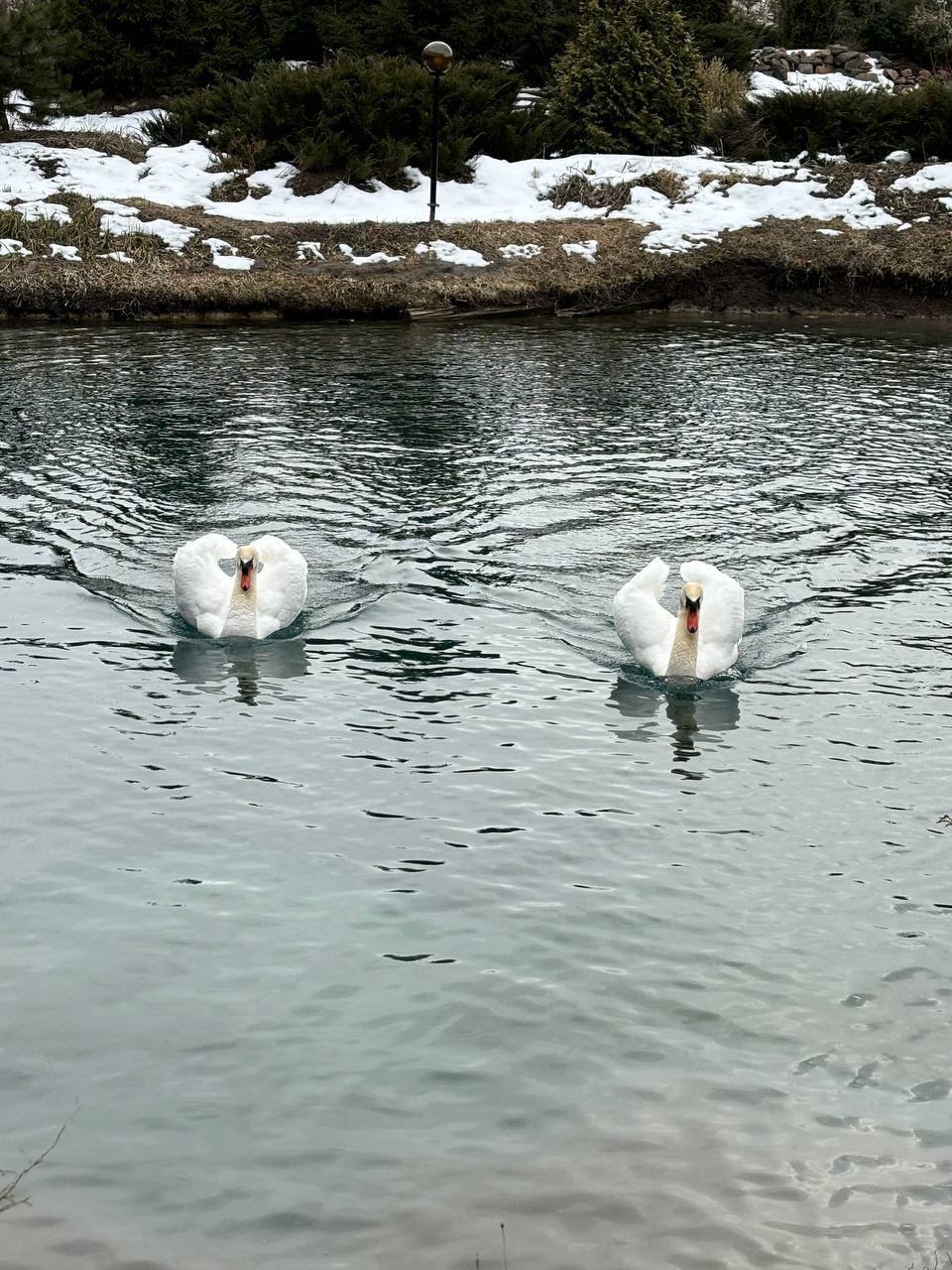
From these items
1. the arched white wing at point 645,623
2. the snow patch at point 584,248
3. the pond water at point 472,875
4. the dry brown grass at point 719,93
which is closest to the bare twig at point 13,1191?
the pond water at point 472,875

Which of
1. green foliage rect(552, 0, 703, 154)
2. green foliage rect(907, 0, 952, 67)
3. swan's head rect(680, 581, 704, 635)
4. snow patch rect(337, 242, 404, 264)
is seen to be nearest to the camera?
swan's head rect(680, 581, 704, 635)

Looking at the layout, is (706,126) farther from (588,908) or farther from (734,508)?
(588,908)

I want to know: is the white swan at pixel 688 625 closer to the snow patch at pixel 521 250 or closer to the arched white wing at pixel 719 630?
the arched white wing at pixel 719 630

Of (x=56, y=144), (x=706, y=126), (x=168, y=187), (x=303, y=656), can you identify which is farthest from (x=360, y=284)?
(x=303, y=656)

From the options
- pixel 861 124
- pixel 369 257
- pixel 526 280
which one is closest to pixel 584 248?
pixel 526 280

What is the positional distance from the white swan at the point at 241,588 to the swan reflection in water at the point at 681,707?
2.57 meters

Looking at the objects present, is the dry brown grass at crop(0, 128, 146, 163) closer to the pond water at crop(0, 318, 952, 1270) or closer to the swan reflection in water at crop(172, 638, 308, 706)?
the pond water at crop(0, 318, 952, 1270)

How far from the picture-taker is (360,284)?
2412 cm

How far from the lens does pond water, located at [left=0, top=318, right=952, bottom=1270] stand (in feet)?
16.9

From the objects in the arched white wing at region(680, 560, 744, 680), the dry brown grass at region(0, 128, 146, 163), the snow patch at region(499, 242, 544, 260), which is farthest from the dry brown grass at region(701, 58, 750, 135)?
the arched white wing at region(680, 560, 744, 680)

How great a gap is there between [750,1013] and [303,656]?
5.17 meters

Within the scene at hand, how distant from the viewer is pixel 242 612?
1065 centimetres

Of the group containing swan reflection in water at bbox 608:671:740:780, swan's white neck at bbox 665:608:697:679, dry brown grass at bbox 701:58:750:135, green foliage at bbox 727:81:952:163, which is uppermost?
dry brown grass at bbox 701:58:750:135

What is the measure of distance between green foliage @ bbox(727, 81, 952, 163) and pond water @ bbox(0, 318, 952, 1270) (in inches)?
639
